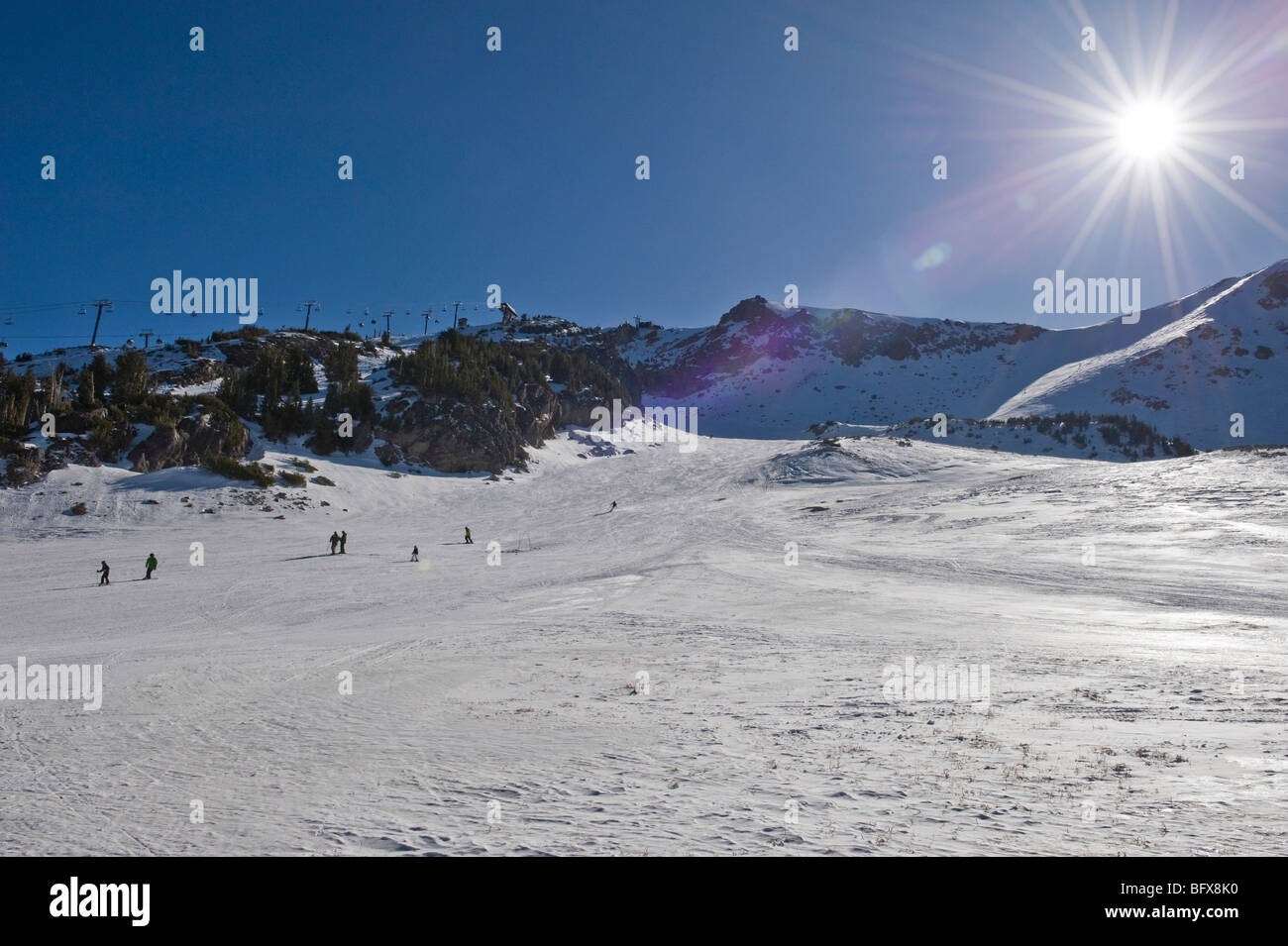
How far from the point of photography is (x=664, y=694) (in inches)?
399

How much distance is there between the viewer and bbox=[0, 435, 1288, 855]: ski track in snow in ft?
18.0

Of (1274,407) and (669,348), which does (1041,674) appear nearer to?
(1274,407)

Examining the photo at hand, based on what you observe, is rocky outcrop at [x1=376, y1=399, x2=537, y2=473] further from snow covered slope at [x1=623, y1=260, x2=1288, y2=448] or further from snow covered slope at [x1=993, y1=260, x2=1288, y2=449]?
snow covered slope at [x1=993, y1=260, x2=1288, y2=449]

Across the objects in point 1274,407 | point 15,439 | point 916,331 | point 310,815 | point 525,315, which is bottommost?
point 310,815

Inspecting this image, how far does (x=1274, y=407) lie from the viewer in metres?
79.8

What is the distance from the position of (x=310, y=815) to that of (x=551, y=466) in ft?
185

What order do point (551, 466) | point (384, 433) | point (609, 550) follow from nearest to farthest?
point (609, 550) → point (384, 433) → point (551, 466)

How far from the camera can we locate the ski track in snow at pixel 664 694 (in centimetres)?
550

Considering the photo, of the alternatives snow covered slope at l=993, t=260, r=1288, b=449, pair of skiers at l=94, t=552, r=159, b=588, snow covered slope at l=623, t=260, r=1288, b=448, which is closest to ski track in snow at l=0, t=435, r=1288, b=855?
pair of skiers at l=94, t=552, r=159, b=588

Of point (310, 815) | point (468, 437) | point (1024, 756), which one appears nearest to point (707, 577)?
point (1024, 756)

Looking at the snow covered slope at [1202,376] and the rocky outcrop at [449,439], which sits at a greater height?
the snow covered slope at [1202,376]

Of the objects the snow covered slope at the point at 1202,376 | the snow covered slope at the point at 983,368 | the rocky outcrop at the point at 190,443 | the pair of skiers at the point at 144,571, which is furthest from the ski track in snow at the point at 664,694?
the snow covered slope at the point at 983,368

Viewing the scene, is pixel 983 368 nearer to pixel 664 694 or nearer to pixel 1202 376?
pixel 1202 376

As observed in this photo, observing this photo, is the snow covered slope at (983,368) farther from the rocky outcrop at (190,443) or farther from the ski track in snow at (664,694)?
the ski track in snow at (664,694)
